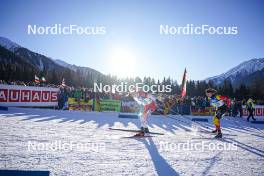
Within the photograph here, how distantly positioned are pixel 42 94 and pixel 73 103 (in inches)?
109

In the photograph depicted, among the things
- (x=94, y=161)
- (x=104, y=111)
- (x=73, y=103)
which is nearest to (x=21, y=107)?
(x=73, y=103)

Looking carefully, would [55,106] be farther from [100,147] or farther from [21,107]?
[100,147]

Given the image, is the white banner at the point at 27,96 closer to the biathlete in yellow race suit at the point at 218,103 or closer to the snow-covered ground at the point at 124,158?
the snow-covered ground at the point at 124,158

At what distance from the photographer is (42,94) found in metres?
24.1

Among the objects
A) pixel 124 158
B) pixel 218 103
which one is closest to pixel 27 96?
pixel 218 103

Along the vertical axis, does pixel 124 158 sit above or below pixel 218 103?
below

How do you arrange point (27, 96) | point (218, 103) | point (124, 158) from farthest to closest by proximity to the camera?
point (27, 96)
point (218, 103)
point (124, 158)

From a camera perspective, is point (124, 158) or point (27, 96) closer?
point (124, 158)

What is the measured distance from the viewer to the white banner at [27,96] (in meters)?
21.4

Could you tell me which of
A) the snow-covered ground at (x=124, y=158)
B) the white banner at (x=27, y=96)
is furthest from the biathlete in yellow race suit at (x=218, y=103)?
the white banner at (x=27, y=96)

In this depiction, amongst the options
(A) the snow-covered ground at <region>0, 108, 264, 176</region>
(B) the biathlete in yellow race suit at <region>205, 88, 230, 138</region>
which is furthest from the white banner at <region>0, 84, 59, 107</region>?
(B) the biathlete in yellow race suit at <region>205, 88, 230, 138</region>

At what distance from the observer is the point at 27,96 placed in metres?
22.8

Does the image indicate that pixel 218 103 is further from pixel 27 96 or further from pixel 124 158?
pixel 27 96

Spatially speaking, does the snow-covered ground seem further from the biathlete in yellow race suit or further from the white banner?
the white banner
